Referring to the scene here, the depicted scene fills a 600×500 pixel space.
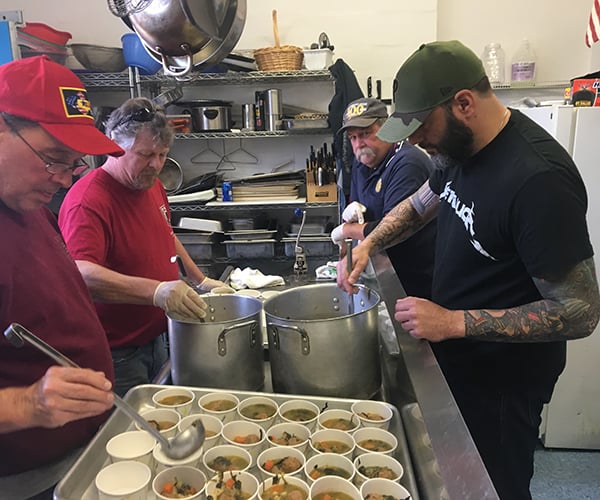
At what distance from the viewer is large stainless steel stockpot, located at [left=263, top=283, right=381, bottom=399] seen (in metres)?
1.03

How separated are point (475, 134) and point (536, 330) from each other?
0.48 meters

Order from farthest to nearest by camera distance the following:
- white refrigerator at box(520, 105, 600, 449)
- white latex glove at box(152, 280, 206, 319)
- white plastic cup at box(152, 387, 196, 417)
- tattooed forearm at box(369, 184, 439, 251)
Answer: white refrigerator at box(520, 105, 600, 449)
tattooed forearm at box(369, 184, 439, 251)
white latex glove at box(152, 280, 206, 319)
white plastic cup at box(152, 387, 196, 417)

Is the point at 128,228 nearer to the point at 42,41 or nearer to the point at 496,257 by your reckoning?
the point at 496,257

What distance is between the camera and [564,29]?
3.49 m

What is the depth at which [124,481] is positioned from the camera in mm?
881

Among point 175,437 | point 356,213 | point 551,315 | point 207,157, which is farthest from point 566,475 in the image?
point 207,157

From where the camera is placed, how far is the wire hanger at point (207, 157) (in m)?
3.84

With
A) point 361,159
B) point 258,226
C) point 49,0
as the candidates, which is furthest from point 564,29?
point 49,0

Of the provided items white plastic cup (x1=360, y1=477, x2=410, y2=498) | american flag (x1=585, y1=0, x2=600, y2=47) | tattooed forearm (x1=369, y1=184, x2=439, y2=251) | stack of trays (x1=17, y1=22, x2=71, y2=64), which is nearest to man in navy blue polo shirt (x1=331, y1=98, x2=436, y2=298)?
tattooed forearm (x1=369, y1=184, x2=439, y2=251)

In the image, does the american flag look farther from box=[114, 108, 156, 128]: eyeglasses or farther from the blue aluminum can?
box=[114, 108, 156, 128]: eyeglasses

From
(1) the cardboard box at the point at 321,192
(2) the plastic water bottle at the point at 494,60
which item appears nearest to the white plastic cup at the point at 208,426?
(1) the cardboard box at the point at 321,192

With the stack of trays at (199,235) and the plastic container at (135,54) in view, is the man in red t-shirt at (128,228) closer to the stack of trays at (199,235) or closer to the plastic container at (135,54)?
the stack of trays at (199,235)

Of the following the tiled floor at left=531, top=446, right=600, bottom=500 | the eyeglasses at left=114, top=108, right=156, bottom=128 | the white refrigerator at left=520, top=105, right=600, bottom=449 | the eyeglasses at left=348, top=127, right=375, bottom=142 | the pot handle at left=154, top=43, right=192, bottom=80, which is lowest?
the tiled floor at left=531, top=446, right=600, bottom=500

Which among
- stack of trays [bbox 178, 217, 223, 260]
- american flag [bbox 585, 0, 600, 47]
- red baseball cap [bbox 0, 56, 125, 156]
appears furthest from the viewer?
stack of trays [bbox 178, 217, 223, 260]
